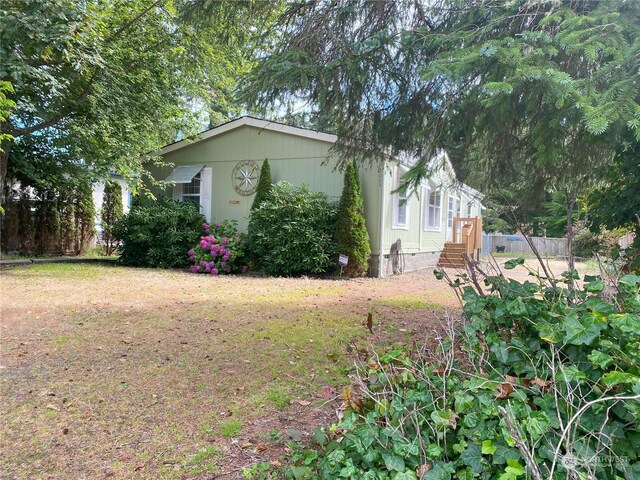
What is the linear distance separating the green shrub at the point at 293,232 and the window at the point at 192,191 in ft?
11.2

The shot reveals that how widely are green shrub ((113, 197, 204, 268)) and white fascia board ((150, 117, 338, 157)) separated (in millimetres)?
2249

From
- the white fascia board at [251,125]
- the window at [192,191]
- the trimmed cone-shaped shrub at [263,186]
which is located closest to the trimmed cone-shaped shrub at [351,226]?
the white fascia board at [251,125]

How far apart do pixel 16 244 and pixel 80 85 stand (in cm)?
603

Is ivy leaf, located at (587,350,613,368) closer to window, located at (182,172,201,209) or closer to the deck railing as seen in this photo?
window, located at (182,172,201,209)

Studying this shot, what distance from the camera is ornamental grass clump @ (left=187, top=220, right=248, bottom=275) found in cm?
1037

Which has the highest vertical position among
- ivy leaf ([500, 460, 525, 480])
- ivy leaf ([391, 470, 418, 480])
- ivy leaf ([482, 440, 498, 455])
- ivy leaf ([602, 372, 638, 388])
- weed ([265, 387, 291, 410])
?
ivy leaf ([602, 372, 638, 388])

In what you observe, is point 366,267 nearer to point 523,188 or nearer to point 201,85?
point 523,188

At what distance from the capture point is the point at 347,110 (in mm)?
5098

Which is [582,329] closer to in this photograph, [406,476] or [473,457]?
[473,457]

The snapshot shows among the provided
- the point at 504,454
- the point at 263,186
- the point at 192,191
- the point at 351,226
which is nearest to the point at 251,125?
the point at 263,186

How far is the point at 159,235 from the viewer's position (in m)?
11.4

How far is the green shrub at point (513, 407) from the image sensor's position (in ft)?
5.26

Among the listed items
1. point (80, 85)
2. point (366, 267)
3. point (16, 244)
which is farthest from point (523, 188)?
point (16, 244)

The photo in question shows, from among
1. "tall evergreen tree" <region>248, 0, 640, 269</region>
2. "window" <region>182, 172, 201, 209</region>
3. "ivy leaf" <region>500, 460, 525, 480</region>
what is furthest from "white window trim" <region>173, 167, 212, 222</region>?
"ivy leaf" <region>500, 460, 525, 480</region>
